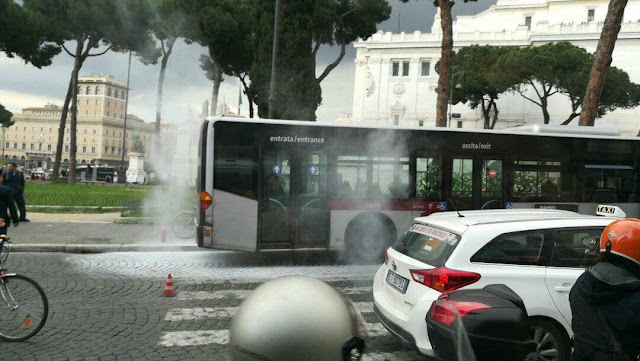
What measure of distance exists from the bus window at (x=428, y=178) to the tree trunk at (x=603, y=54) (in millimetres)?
6511

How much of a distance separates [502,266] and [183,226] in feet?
32.4

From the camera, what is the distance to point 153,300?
6.72 m

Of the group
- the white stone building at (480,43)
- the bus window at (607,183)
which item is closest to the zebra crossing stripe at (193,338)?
the bus window at (607,183)

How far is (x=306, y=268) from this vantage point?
31.1 ft

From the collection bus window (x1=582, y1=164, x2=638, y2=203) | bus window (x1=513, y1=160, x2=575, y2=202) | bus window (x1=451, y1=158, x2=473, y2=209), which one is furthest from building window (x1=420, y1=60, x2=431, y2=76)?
bus window (x1=451, y1=158, x2=473, y2=209)

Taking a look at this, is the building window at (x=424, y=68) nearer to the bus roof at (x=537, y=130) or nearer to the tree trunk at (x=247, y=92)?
the tree trunk at (x=247, y=92)

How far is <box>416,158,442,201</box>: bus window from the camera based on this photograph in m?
10.1

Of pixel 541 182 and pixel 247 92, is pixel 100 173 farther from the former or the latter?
pixel 541 182

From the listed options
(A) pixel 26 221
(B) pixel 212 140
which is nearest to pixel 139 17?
(A) pixel 26 221

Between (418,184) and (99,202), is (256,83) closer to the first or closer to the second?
(99,202)

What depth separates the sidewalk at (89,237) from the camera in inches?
412

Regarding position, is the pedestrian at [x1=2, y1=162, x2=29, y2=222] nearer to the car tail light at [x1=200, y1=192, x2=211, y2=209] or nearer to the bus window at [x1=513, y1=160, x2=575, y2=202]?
the car tail light at [x1=200, y1=192, x2=211, y2=209]

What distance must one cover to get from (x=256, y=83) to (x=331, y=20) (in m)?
5.61

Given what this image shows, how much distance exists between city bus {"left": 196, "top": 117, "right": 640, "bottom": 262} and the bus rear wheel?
2cm
